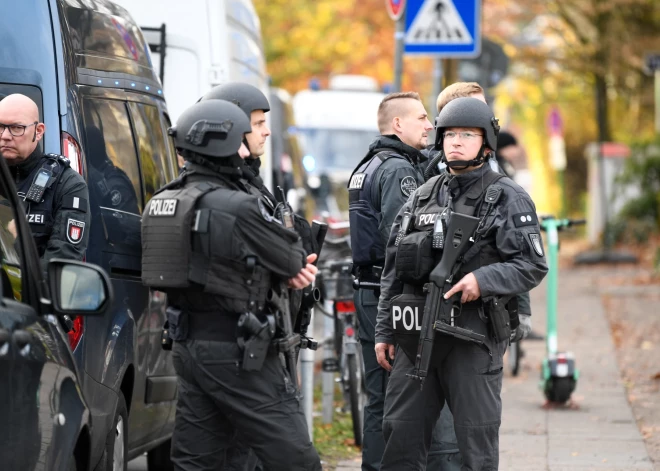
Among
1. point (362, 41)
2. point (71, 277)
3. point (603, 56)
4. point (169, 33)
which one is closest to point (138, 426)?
point (71, 277)

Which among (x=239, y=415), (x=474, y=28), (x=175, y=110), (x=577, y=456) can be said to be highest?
(x=474, y=28)

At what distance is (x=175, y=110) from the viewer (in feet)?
28.3

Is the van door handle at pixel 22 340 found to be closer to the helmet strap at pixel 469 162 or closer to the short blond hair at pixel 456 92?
the helmet strap at pixel 469 162

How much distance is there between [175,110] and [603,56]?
16874 millimetres

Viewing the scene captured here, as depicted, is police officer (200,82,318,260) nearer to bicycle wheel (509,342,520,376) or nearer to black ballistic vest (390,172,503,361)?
black ballistic vest (390,172,503,361)

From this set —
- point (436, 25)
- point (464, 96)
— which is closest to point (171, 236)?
point (464, 96)

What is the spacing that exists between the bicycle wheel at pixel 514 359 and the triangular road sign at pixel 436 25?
246 centimetres

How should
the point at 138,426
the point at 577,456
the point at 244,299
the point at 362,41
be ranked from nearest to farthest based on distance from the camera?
the point at 244,299 → the point at 138,426 → the point at 577,456 → the point at 362,41

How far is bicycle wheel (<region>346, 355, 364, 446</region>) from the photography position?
25.9 feet

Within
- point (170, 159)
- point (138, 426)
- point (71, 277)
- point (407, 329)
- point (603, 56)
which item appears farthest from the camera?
point (603, 56)

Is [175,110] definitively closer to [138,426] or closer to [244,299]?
[138,426]

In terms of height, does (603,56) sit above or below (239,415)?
above

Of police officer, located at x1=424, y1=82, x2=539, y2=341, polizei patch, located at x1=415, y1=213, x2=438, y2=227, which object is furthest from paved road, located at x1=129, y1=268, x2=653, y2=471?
polizei patch, located at x1=415, y1=213, x2=438, y2=227

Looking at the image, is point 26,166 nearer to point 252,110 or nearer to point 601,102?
point 252,110
